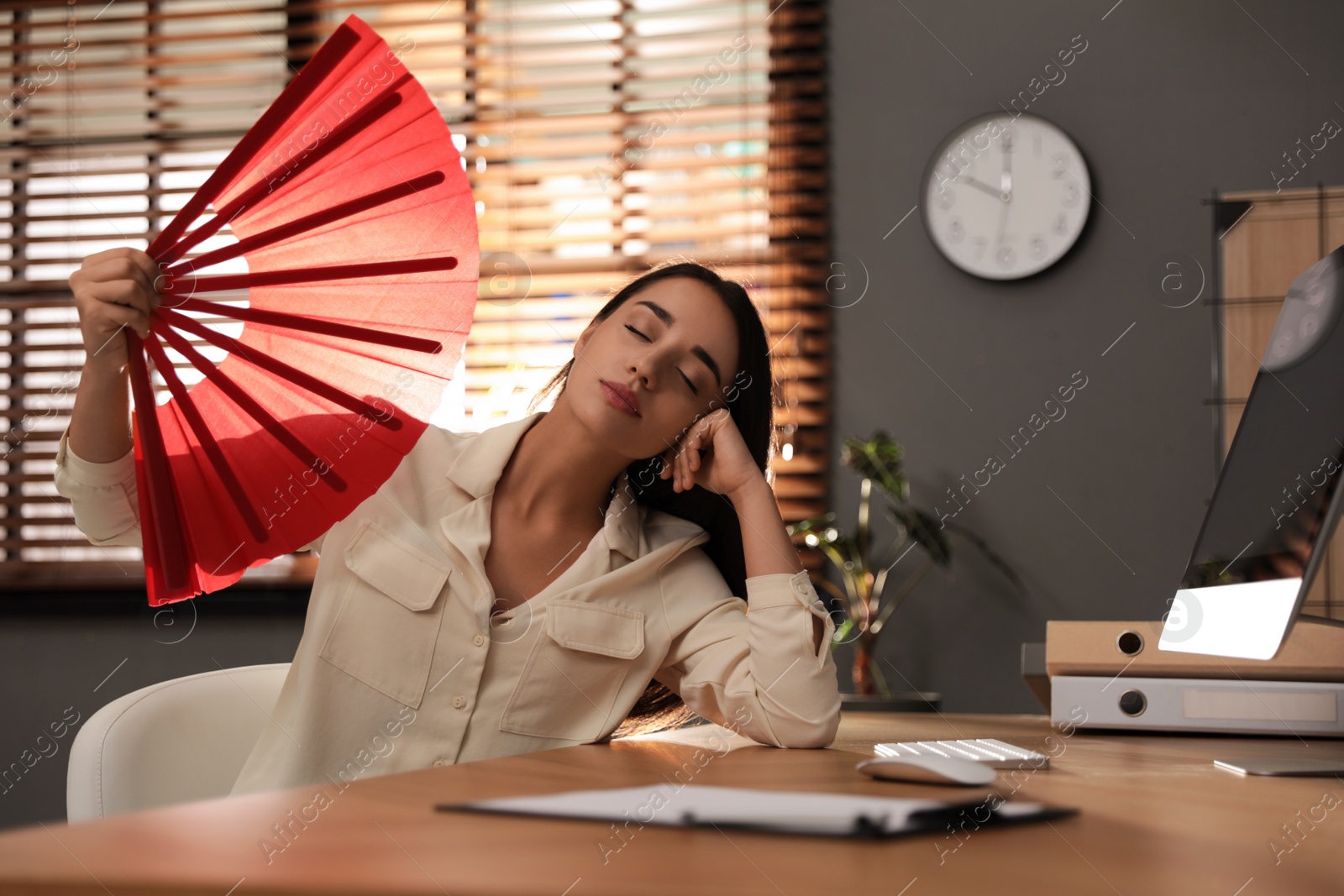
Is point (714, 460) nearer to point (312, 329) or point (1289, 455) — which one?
point (312, 329)

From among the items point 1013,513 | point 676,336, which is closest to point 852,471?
point 1013,513

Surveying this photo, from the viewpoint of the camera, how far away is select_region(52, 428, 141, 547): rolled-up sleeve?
47.2 inches

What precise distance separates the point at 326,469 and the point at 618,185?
213 cm

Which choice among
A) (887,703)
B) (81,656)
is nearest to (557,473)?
(887,703)

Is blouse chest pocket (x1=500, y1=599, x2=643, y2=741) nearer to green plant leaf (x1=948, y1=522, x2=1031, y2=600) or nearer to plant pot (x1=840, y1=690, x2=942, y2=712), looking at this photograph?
plant pot (x1=840, y1=690, x2=942, y2=712)

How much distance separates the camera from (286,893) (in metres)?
0.48

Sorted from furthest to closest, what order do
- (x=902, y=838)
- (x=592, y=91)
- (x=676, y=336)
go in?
(x=592, y=91), (x=676, y=336), (x=902, y=838)

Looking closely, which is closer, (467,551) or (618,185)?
(467,551)

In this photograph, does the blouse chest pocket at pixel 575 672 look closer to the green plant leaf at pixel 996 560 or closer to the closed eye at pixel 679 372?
the closed eye at pixel 679 372

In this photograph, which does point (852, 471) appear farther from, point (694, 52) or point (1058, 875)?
point (1058, 875)

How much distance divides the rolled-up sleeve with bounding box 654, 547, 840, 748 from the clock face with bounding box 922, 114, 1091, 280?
1800mm

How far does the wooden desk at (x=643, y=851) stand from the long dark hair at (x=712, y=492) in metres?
0.71

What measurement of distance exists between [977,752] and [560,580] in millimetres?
574

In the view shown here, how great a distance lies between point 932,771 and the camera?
2.53 feet
